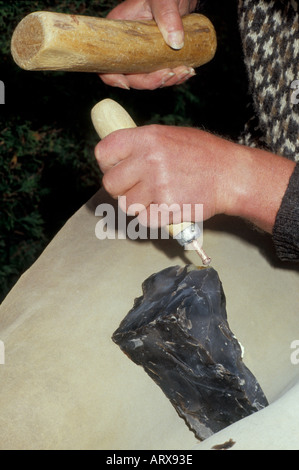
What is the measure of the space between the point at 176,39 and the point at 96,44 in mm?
159

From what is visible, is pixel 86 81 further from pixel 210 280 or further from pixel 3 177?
pixel 210 280

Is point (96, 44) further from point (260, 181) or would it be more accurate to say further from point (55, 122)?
point (55, 122)

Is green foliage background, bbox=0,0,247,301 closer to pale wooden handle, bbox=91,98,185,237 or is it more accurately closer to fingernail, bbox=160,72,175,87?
fingernail, bbox=160,72,175,87

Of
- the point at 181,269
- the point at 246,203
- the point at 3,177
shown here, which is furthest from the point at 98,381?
the point at 3,177

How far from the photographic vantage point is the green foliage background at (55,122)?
87.5 inches

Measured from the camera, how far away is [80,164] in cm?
241

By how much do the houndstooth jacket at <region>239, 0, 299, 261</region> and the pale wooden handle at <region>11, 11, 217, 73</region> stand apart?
0.52 ft

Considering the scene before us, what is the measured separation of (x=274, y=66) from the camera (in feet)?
3.86

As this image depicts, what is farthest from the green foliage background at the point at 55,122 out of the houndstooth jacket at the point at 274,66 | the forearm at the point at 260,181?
the forearm at the point at 260,181

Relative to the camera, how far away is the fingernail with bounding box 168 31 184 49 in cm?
100

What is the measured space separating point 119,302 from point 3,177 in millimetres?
1337

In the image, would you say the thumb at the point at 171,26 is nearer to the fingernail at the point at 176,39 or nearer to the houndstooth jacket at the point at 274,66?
the fingernail at the point at 176,39

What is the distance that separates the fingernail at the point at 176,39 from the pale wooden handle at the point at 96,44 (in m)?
0.01

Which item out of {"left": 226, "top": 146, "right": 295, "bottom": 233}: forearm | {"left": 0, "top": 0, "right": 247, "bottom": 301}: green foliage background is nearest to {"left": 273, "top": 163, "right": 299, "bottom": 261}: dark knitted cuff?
{"left": 226, "top": 146, "right": 295, "bottom": 233}: forearm
